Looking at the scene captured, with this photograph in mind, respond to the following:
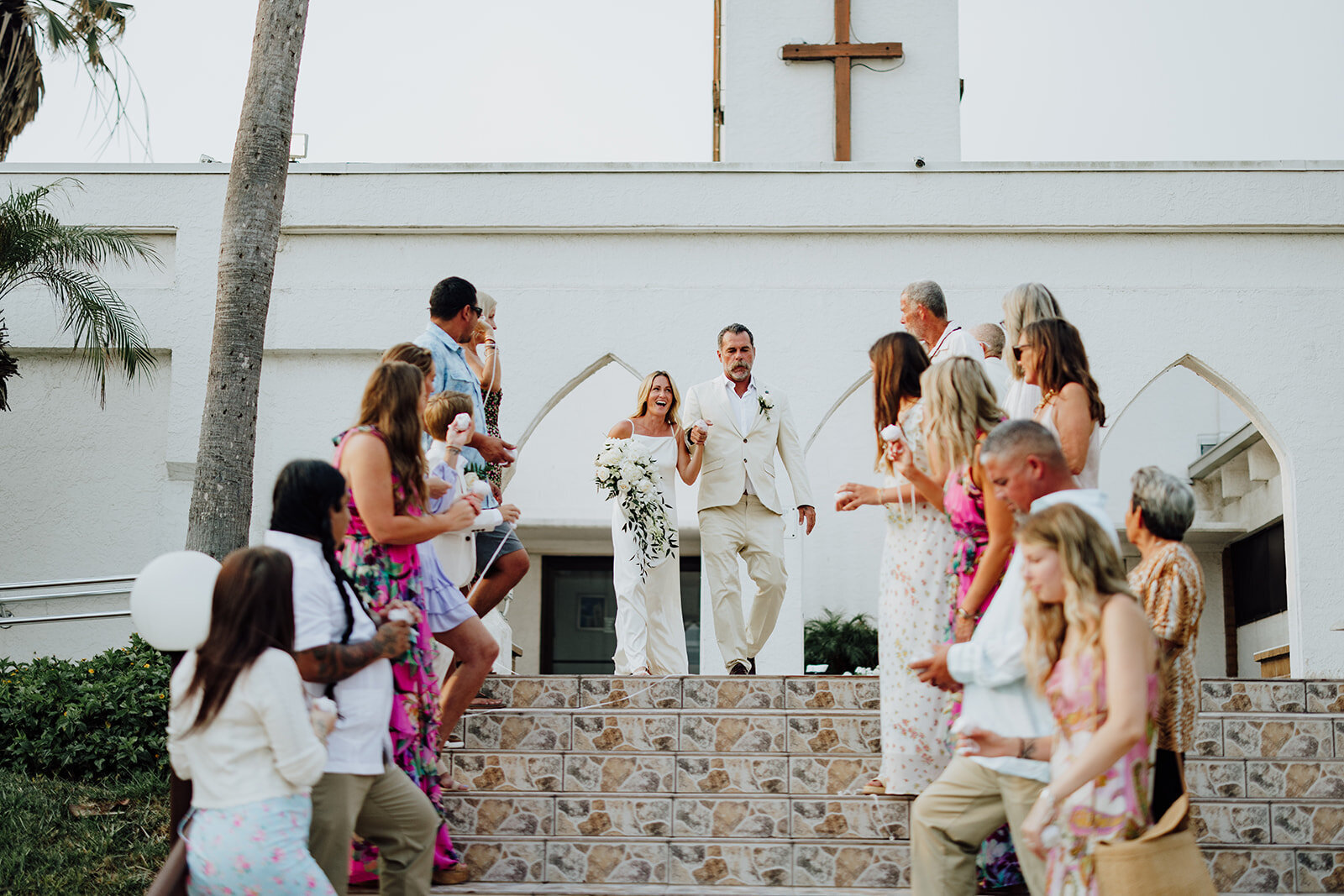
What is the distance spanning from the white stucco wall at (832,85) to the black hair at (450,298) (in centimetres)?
1004

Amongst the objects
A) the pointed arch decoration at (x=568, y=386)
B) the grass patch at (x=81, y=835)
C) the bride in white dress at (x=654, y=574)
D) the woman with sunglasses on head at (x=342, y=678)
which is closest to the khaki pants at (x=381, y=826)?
the woman with sunglasses on head at (x=342, y=678)

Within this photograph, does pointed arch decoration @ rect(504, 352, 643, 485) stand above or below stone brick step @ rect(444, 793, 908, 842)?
above

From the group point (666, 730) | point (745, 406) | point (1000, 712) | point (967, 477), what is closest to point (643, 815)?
point (666, 730)

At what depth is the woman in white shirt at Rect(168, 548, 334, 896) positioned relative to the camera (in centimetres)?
361

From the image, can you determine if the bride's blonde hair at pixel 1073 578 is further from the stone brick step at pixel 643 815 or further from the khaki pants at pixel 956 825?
the stone brick step at pixel 643 815

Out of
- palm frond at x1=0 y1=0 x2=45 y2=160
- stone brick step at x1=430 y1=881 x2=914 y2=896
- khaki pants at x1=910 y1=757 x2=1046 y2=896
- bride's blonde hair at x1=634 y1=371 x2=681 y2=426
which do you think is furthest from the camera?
palm frond at x1=0 y1=0 x2=45 y2=160

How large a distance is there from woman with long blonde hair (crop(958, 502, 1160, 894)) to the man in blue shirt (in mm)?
3395

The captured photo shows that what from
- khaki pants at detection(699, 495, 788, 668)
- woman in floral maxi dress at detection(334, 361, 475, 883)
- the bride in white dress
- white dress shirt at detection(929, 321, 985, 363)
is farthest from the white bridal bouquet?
woman in floral maxi dress at detection(334, 361, 475, 883)

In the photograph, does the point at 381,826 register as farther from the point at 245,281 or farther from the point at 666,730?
the point at 245,281

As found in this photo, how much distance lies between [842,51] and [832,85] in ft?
1.33

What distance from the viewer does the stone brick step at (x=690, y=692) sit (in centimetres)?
729

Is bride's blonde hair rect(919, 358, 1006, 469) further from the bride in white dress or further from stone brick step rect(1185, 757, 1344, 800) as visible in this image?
the bride in white dress

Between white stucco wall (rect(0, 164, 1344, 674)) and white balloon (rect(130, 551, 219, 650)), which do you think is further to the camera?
white stucco wall (rect(0, 164, 1344, 674))

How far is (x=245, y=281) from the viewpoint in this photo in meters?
8.98
